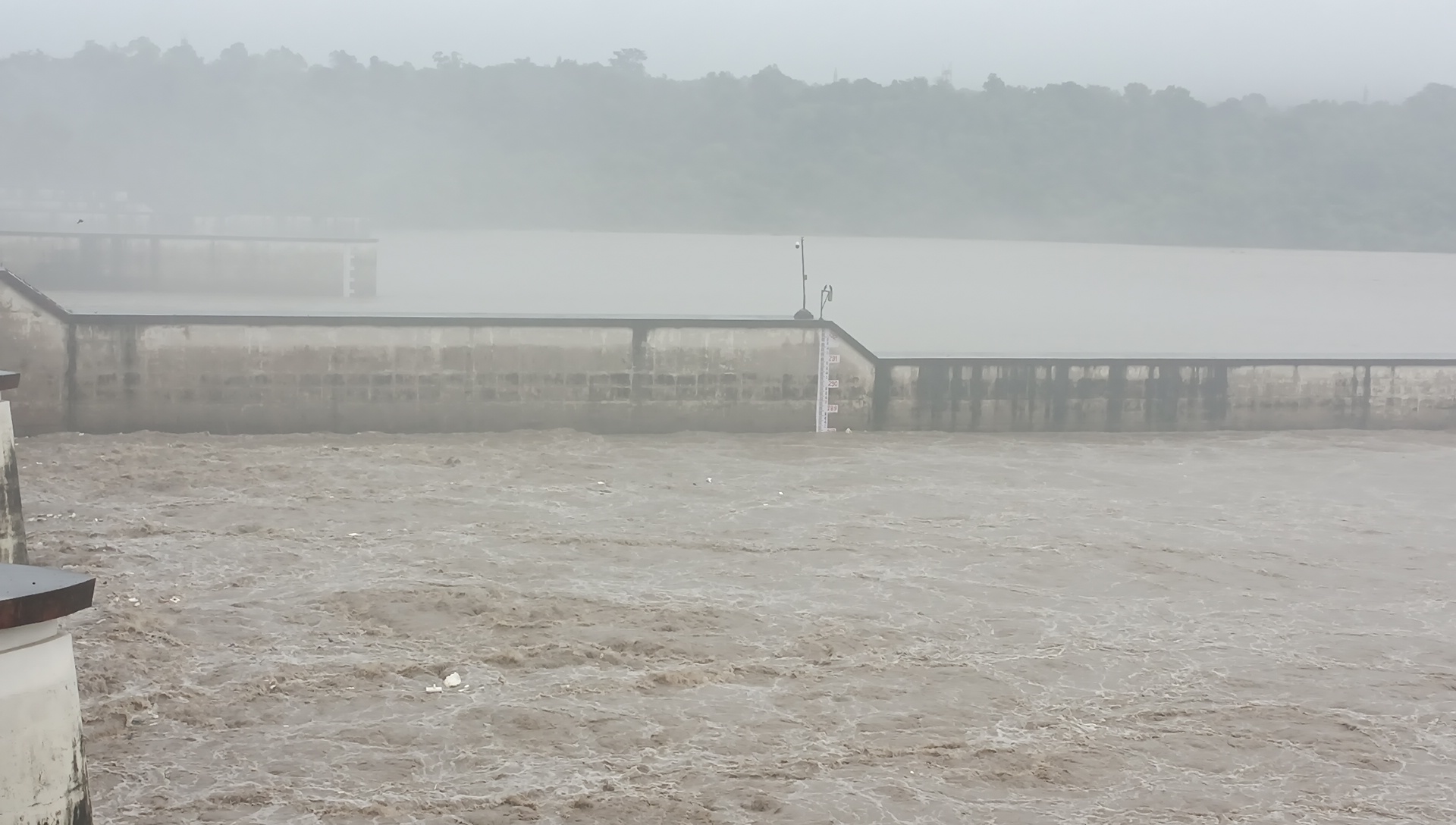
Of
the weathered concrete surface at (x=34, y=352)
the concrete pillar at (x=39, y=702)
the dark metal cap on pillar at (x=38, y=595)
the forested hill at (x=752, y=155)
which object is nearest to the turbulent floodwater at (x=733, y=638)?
the weathered concrete surface at (x=34, y=352)

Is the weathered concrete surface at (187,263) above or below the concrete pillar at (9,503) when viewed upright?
above

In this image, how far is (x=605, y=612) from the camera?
855cm

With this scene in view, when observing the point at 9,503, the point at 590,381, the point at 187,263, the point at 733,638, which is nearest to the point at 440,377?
the point at 590,381

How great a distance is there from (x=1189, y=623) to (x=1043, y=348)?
26.0m

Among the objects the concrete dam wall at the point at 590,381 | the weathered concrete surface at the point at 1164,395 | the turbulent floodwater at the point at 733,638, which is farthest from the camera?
the weathered concrete surface at the point at 1164,395

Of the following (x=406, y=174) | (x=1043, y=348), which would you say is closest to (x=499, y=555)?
(x=1043, y=348)

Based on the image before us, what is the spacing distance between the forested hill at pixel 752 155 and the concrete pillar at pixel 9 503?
205 ft

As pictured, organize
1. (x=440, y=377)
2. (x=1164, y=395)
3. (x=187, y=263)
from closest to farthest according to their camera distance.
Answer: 1. (x=440, y=377)
2. (x=1164, y=395)
3. (x=187, y=263)

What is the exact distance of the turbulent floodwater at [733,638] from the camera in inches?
232

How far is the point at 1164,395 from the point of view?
1766cm

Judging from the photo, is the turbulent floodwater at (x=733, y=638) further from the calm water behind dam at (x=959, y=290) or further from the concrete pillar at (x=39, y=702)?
the calm water behind dam at (x=959, y=290)

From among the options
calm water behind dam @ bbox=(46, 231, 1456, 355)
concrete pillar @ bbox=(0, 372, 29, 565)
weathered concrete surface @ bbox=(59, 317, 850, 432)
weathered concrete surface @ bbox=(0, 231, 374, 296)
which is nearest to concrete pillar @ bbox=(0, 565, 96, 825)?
concrete pillar @ bbox=(0, 372, 29, 565)

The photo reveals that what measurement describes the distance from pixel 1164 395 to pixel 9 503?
14344mm

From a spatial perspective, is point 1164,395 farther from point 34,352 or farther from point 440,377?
point 34,352
